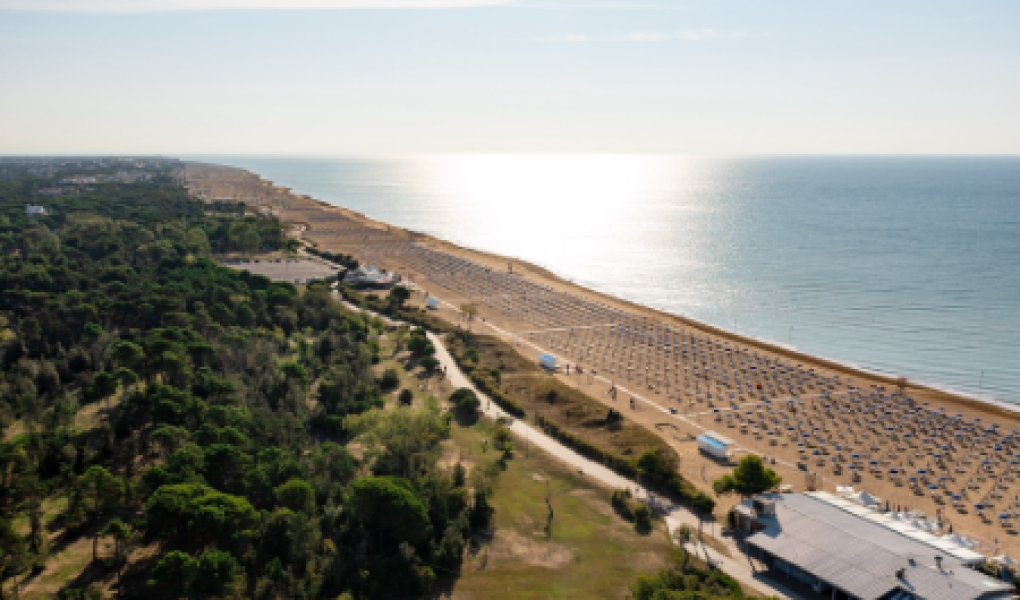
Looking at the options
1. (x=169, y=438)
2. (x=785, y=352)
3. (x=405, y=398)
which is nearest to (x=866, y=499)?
(x=405, y=398)

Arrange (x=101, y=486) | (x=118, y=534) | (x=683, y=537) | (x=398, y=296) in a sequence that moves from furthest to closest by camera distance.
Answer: (x=398, y=296)
(x=683, y=537)
(x=101, y=486)
(x=118, y=534)

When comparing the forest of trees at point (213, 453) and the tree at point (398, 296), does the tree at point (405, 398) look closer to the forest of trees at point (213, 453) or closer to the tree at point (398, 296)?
the forest of trees at point (213, 453)

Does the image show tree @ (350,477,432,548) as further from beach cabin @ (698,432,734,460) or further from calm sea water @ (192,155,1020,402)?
calm sea water @ (192,155,1020,402)

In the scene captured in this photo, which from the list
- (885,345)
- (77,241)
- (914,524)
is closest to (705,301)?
(885,345)

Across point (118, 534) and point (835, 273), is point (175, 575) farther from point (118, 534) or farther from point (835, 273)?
point (835, 273)

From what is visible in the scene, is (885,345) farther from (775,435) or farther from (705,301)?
(775,435)

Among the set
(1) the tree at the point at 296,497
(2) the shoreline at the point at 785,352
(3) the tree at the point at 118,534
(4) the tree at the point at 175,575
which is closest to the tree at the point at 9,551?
(3) the tree at the point at 118,534
